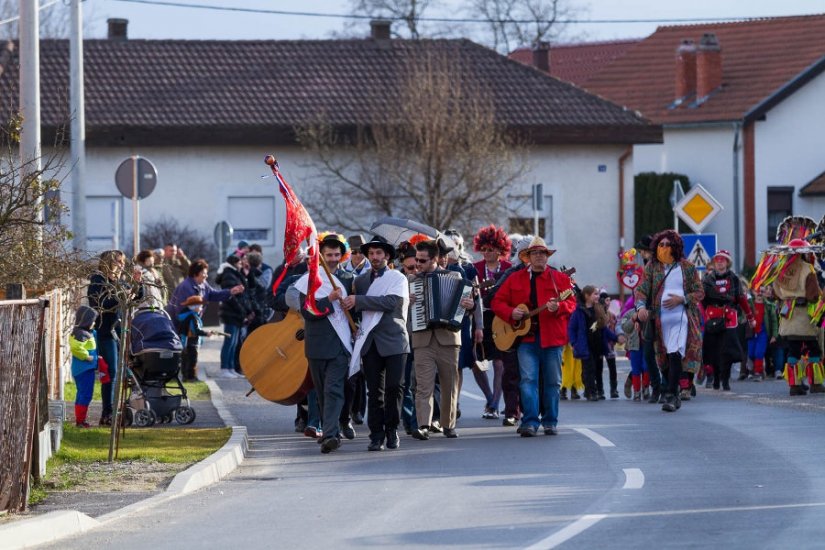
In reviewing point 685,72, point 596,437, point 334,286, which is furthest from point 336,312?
point 685,72

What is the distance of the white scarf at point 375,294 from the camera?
1544 cm

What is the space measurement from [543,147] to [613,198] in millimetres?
2443

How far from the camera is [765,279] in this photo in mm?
22250

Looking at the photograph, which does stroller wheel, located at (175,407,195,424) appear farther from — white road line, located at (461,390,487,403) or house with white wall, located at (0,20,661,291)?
house with white wall, located at (0,20,661,291)

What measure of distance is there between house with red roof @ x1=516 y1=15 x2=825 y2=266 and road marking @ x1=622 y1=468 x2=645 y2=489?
4211 centimetres

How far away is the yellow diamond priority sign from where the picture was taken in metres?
27.6

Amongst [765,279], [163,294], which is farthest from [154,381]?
[765,279]

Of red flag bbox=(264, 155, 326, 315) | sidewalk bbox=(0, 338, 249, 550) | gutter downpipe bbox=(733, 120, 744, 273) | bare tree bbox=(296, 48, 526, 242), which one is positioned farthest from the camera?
gutter downpipe bbox=(733, 120, 744, 273)

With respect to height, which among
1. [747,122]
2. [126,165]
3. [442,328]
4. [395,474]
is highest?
[747,122]

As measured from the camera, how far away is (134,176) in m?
24.4

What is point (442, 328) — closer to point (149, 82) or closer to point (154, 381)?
point (154, 381)

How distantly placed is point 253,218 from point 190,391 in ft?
80.5

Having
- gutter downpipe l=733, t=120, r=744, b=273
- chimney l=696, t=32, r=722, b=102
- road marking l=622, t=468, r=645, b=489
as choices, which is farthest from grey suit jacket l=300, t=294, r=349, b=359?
chimney l=696, t=32, r=722, b=102

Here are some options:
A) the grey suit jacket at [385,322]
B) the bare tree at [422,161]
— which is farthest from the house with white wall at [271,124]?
the grey suit jacket at [385,322]
